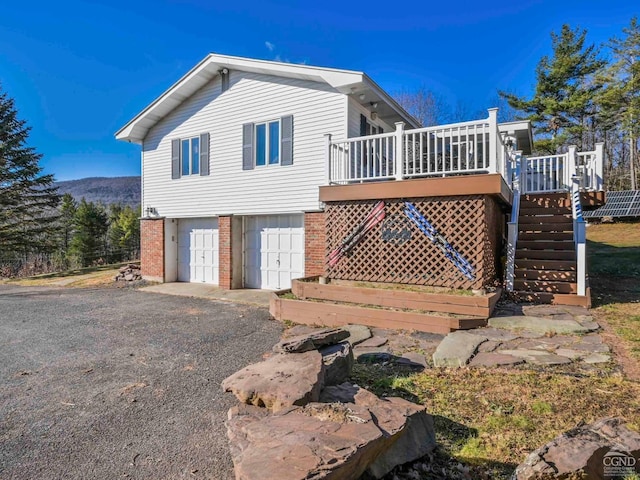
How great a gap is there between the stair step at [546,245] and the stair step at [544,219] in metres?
0.93

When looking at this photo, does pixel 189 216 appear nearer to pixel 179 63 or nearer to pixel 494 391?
pixel 494 391

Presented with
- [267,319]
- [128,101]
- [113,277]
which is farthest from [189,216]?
[128,101]

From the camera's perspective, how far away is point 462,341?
4871mm

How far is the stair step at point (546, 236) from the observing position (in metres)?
8.01

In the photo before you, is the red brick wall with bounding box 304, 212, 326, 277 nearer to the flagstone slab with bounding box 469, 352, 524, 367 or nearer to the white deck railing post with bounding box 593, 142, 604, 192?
the flagstone slab with bounding box 469, 352, 524, 367

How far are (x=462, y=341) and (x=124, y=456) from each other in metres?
3.98

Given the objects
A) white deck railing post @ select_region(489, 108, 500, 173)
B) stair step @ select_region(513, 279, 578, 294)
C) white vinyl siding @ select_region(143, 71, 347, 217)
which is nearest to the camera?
white deck railing post @ select_region(489, 108, 500, 173)

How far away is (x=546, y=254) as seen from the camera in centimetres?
761

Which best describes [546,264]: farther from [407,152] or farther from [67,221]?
[67,221]

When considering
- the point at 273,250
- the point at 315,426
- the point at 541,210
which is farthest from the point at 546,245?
the point at 315,426

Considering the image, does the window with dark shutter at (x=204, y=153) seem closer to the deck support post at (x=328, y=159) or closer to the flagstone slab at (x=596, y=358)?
the deck support post at (x=328, y=159)

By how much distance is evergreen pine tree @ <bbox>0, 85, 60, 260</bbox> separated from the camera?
21.0m

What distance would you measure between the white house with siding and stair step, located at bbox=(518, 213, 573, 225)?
4.48m

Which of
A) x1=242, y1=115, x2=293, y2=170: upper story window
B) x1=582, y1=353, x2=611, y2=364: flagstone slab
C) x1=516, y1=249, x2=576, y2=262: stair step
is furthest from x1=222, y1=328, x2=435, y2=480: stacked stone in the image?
x1=242, y1=115, x2=293, y2=170: upper story window
